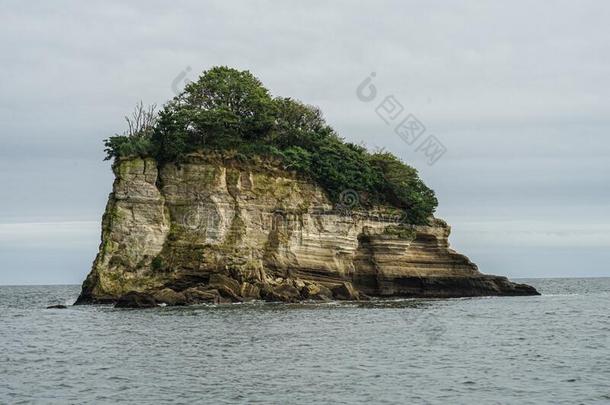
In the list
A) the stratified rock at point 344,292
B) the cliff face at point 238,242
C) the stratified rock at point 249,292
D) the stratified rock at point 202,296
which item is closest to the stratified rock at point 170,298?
the cliff face at point 238,242

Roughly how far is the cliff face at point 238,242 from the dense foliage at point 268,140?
1.30 meters

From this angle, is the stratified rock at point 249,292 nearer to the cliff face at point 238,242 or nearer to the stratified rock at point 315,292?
the cliff face at point 238,242

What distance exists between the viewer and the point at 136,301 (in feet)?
154

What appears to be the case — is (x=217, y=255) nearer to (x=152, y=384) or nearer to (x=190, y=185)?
(x=190, y=185)

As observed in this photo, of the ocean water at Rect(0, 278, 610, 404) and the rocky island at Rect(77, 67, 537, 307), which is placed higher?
the rocky island at Rect(77, 67, 537, 307)

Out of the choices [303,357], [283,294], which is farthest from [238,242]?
[303,357]

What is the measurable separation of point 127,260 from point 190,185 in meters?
6.54

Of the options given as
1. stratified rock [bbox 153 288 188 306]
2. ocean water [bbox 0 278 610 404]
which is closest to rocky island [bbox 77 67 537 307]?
stratified rock [bbox 153 288 188 306]

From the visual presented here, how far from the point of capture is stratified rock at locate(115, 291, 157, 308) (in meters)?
46.9

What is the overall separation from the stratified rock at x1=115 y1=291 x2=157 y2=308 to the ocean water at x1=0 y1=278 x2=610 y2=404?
255 centimetres

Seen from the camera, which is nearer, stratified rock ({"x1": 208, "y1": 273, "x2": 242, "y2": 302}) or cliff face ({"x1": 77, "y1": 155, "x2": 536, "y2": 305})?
stratified rock ({"x1": 208, "y1": 273, "x2": 242, "y2": 302})

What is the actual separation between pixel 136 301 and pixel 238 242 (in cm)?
835

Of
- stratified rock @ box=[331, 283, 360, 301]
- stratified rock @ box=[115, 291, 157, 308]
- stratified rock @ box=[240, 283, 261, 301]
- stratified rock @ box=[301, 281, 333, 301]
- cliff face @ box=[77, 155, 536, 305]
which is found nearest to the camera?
stratified rock @ box=[115, 291, 157, 308]

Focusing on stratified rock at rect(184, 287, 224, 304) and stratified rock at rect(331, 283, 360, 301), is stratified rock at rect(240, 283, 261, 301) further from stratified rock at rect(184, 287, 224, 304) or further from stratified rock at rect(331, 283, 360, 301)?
stratified rock at rect(331, 283, 360, 301)
